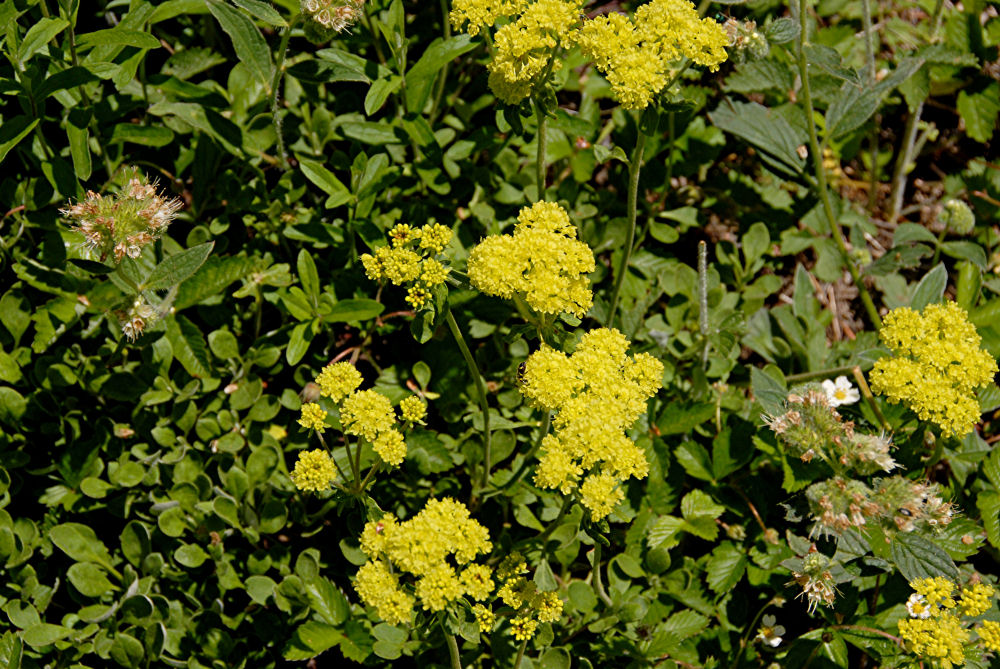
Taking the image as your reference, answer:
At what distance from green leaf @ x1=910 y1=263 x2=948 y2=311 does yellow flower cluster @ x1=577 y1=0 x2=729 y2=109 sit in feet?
6.75

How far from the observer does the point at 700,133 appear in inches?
202

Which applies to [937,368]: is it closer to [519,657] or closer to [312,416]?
[519,657]

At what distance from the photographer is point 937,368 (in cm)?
373

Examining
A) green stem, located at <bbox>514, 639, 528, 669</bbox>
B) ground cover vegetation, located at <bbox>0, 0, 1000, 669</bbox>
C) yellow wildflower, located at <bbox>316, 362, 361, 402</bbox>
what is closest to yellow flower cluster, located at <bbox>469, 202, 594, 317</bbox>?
ground cover vegetation, located at <bbox>0, 0, 1000, 669</bbox>

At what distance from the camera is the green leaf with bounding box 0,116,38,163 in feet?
12.2

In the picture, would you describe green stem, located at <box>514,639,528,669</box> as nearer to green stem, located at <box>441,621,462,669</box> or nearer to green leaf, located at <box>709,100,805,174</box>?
green stem, located at <box>441,621,462,669</box>

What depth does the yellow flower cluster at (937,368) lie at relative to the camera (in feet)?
12.1

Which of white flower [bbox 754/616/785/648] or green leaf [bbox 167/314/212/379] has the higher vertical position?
green leaf [bbox 167/314/212/379]

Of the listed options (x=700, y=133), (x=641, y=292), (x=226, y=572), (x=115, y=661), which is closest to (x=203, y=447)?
(x=226, y=572)

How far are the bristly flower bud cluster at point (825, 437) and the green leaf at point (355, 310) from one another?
194 cm

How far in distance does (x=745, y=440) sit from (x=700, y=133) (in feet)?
6.37

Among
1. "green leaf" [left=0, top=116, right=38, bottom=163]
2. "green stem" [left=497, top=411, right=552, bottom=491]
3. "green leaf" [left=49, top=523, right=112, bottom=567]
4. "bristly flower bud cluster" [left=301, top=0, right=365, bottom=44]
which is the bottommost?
"green leaf" [left=49, top=523, right=112, bottom=567]

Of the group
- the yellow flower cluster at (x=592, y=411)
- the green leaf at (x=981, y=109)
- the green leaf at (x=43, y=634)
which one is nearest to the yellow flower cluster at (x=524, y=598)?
the yellow flower cluster at (x=592, y=411)

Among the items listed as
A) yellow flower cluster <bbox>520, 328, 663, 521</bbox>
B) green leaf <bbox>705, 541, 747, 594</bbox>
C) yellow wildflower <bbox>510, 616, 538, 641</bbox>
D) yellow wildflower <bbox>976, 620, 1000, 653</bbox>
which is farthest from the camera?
green leaf <bbox>705, 541, 747, 594</bbox>
